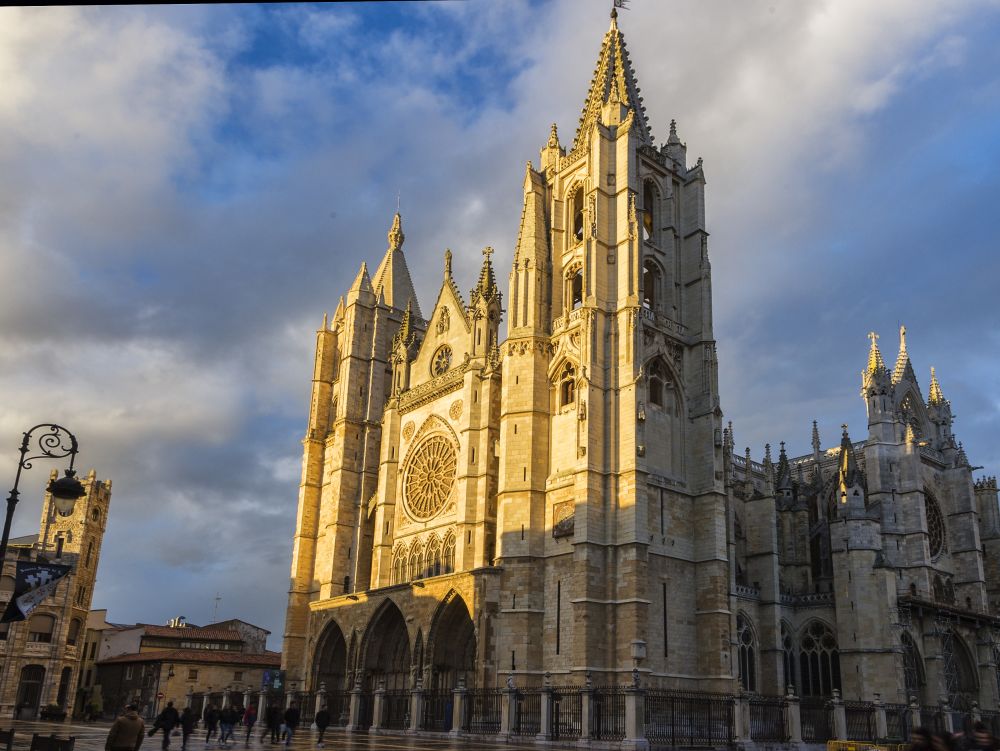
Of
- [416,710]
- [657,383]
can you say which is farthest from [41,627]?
[657,383]

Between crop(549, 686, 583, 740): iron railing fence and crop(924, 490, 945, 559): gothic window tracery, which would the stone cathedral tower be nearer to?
crop(549, 686, 583, 740): iron railing fence

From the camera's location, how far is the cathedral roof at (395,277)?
2109 inches

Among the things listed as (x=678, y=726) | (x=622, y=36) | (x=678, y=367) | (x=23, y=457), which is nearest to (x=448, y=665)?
(x=678, y=726)

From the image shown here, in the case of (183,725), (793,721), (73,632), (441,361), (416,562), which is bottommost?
(183,725)

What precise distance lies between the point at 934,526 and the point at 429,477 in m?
26.8

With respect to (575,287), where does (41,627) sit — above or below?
below

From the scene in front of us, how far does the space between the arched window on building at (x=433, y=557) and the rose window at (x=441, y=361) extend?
850 centimetres

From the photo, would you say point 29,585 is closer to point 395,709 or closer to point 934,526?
point 395,709

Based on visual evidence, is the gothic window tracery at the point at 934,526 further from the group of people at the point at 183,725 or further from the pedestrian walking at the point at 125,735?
the pedestrian walking at the point at 125,735

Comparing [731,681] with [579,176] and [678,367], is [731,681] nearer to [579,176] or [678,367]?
[678,367]

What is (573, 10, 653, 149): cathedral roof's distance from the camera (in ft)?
136

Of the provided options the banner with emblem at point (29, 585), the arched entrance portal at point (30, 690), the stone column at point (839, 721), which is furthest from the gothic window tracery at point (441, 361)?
the banner with emblem at point (29, 585)

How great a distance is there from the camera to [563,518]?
33844 mm

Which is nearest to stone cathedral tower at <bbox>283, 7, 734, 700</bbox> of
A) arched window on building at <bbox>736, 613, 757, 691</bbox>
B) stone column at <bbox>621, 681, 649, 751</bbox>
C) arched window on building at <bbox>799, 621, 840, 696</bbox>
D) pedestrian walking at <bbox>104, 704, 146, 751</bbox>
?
stone column at <bbox>621, 681, 649, 751</bbox>
